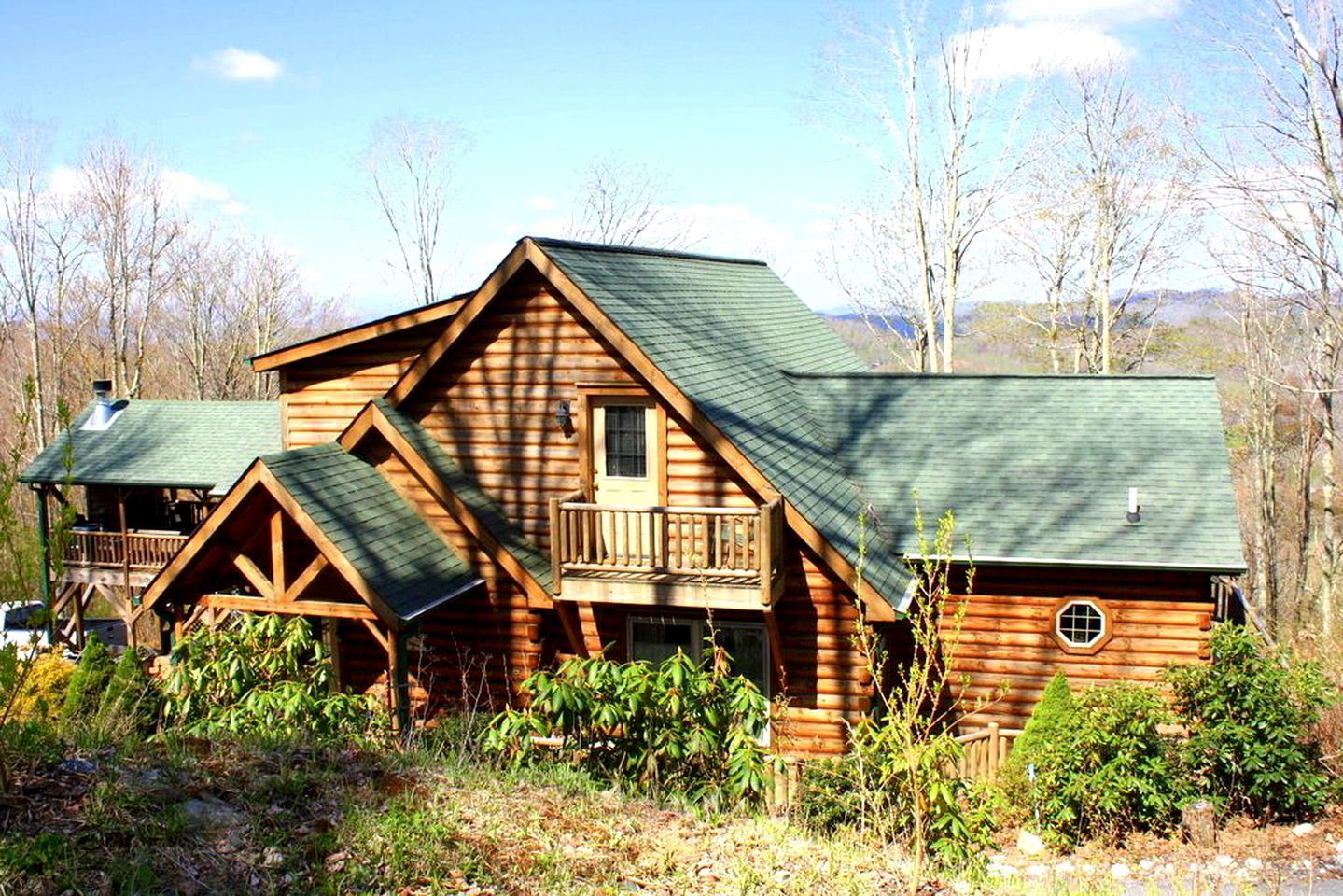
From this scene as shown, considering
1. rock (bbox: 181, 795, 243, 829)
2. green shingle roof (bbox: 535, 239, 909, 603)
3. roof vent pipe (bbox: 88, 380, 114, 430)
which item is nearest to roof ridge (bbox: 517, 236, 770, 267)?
green shingle roof (bbox: 535, 239, 909, 603)

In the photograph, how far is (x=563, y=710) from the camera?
8.31 meters

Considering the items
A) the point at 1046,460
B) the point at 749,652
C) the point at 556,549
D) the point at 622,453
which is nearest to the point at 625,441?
the point at 622,453

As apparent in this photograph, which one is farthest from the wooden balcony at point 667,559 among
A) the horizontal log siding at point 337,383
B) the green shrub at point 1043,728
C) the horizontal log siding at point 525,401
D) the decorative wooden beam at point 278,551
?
the horizontal log siding at point 337,383

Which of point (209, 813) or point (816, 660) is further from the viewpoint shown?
point (816, 660)

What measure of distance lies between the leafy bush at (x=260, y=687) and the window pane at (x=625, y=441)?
404cm

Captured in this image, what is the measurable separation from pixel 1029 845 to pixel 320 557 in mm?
7882

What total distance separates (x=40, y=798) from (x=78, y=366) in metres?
44.7

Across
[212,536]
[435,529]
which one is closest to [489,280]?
[435,529]

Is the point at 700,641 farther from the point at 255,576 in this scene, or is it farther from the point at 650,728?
the point at 255,576

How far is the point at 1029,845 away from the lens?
9938 millimetres

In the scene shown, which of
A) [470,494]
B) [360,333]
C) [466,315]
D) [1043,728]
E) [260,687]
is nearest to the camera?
[260,687]

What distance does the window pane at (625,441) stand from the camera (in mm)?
12531

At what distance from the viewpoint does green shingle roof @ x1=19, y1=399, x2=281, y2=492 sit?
77.2ft

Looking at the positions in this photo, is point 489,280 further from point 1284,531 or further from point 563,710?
point 1284,531
